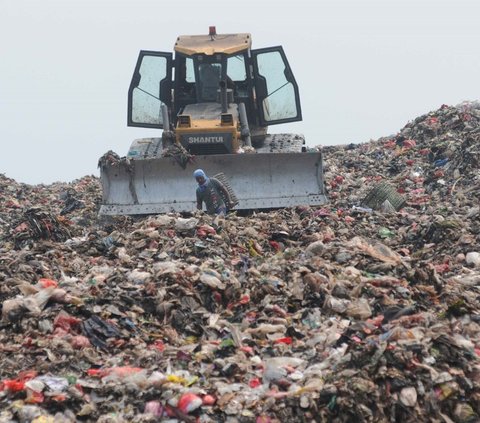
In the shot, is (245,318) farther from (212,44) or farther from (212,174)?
(212,44)

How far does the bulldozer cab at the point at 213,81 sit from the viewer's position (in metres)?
15.2

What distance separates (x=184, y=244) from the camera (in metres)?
10.9

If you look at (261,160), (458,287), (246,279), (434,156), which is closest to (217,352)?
(246,279)

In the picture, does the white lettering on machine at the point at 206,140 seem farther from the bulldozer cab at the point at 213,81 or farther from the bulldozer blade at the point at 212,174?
the bulldozer cab at the point at 213,81

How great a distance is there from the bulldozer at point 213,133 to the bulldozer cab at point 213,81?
0.04 feet

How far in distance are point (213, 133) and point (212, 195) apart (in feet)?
4.99

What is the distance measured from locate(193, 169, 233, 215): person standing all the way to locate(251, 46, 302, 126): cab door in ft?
8.42

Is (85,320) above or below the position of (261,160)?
below

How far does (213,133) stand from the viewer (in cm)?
1462

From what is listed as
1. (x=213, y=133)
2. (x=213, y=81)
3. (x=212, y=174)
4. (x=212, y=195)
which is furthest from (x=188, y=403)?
(x=213, y=81)

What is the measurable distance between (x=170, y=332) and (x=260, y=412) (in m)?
1.86

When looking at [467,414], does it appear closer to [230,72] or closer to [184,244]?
[184,244]

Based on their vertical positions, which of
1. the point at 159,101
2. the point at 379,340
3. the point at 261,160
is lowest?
the point at 379,340

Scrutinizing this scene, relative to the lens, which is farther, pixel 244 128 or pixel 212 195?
pixel 244 128
